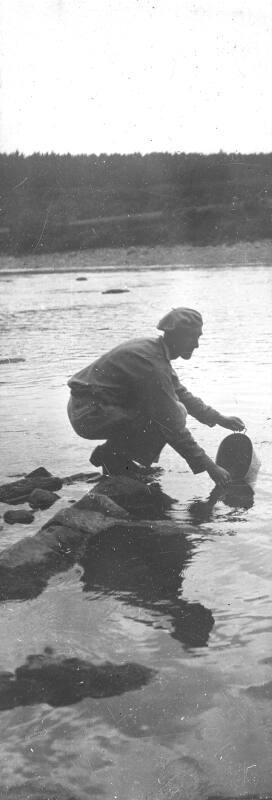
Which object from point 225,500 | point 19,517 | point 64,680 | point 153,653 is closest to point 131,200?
point 225,500

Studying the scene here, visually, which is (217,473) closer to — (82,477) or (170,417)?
(170,417)

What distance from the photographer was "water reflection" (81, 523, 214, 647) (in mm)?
3801

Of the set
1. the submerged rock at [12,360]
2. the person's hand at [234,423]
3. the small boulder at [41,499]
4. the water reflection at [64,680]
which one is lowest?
the submerged rock at [12,360]

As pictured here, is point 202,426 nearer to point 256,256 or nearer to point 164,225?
point 256,256

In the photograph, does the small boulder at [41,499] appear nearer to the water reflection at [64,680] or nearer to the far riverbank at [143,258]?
the water reflection at [64,680]

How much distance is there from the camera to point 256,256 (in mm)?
44219

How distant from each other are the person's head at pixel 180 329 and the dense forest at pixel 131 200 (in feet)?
139

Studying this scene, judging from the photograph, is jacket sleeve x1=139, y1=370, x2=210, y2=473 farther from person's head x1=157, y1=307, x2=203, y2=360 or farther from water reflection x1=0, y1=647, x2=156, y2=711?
water reflection x1=0, y1=647, x2=156, y2=711

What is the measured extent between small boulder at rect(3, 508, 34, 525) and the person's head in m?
1.30

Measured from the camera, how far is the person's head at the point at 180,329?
5.51 m

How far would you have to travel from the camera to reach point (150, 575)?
4.43 m

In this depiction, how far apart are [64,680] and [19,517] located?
2.00 m

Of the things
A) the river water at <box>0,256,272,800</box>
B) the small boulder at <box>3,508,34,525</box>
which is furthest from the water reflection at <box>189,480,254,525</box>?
the small boulder at <box>3,508,34,525</box>

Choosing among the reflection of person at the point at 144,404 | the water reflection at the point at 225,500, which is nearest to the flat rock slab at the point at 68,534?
the water reflection at the point at 225,500
